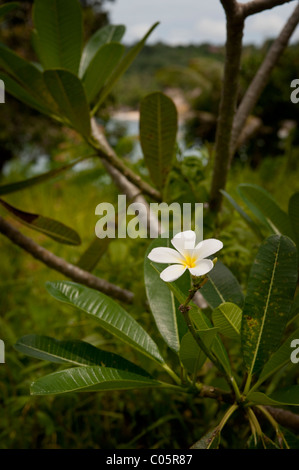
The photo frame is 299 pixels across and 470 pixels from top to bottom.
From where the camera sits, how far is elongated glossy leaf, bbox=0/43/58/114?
2.21 ft

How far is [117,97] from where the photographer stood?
3648 millimetres

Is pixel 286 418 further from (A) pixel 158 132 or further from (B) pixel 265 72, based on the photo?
(B) pixel 265 72

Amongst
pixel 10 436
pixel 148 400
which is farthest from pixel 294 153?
pixel 10 436

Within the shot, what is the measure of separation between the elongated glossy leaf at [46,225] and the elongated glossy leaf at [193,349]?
0.31 meters

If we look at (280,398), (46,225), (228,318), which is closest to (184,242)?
(228,318)

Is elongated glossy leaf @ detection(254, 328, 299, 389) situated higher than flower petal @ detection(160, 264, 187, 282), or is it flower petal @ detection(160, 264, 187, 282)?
flower petal @ detection(160, 264, 187, 282)

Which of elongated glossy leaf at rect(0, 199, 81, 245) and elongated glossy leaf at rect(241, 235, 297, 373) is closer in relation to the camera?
elongated glossy leaf at rect(241, 235, 297, 373)

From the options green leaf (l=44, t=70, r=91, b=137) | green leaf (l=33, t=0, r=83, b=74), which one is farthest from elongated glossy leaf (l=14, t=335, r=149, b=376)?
green leaf (l=33, t=0, r=83, b=74)

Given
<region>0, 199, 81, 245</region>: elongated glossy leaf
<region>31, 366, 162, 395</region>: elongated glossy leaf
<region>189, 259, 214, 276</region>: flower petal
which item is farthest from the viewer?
<region>0, 199, 81, 245</region>: elongated glossy leaf

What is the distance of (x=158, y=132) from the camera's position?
0.69 m

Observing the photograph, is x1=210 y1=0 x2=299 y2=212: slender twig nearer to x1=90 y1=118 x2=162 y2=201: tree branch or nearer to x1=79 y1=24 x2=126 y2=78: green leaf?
x1=90 y1=118 x2=162 y2=201: tree branch

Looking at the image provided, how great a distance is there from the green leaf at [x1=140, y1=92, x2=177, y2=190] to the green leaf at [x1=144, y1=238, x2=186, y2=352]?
0.66 ft

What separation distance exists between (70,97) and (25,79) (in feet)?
0.30
